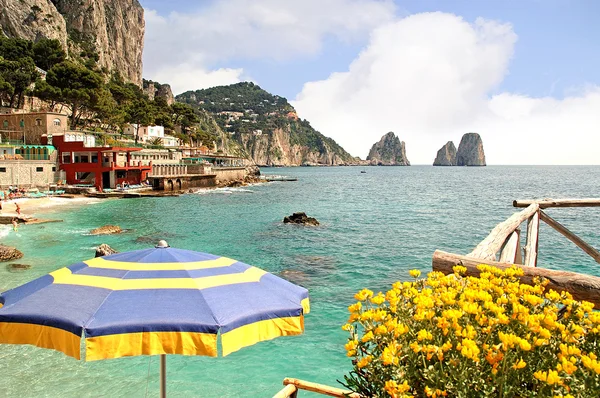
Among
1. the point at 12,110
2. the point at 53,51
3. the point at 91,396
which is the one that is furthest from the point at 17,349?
the point at 53,51

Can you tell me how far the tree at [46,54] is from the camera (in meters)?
75.6

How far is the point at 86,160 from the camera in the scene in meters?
50.7

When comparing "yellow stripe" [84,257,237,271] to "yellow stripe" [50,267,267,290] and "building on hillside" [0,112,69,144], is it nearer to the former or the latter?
"yellow stripe" [50,267,267,290]

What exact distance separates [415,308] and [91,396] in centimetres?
745

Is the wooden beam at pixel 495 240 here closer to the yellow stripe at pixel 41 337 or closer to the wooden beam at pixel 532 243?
the wooden beam at pixel 532 243

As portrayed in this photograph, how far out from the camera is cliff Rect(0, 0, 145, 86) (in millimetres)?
83312

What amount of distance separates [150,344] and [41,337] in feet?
3.34

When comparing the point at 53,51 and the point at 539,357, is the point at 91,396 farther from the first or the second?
the point at 53,51

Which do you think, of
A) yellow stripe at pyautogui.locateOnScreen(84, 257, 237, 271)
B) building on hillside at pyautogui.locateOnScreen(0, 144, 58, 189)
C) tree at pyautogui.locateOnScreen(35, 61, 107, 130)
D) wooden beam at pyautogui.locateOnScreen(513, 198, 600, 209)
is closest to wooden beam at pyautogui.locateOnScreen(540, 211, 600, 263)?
wooden beam at pyautogui.locateOnScreen(513, 198, 600, 209)

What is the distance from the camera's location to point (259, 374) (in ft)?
29.0

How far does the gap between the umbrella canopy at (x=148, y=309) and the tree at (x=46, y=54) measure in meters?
88.0

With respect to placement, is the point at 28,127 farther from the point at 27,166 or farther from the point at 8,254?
the point at 8,254

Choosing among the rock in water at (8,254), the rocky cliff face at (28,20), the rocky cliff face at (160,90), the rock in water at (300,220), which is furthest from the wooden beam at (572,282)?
the rocky cliff face at (160,90)

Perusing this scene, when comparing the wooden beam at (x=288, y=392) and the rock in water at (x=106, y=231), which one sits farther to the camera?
the rock in water at (x=106, y=231)
